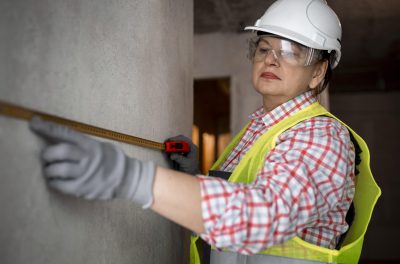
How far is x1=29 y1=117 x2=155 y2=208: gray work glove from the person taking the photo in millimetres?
1023

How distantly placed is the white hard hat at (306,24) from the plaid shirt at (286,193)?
42cm

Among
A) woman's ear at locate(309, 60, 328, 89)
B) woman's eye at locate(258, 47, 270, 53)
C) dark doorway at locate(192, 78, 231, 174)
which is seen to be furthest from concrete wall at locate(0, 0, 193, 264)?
dark doorway at locate(192, 78, 231, 174)

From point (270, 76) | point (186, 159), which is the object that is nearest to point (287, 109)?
point (270, 76)

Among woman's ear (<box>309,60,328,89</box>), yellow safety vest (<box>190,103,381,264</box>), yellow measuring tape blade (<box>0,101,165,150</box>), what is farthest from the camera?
woman's ear (<box>309,60,328,89</box>)

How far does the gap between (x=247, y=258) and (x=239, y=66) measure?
3.48 meters

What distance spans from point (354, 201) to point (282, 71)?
2.23ft

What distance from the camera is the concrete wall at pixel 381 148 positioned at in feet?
20.3

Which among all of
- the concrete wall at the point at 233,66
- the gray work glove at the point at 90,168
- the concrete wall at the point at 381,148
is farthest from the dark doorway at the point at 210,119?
the gray work glove at the point at 90,168

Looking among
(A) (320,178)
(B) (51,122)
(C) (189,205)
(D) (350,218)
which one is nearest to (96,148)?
(B) (51,122)

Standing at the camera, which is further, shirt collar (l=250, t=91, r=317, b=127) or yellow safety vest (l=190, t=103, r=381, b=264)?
shirt collar (l=250, t=91, r=317, b=127)

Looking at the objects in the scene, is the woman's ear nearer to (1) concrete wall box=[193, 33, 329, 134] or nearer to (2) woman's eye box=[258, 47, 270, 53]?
(2) woman's eye box=[258, 47, 270, 53]

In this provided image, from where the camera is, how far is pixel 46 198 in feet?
3.73

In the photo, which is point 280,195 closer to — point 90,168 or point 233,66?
point 90,168

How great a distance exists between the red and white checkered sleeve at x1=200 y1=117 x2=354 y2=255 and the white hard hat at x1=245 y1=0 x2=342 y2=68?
21.6 inches
